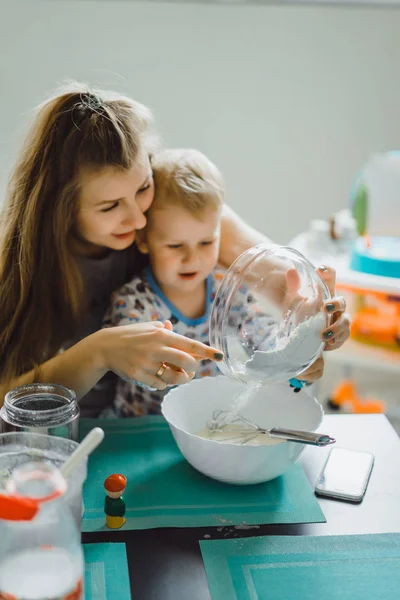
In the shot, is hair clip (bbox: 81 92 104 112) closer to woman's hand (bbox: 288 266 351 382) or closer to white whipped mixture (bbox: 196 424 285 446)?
woman's hand (bbox: 288 266 351 382)

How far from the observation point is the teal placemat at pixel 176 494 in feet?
3.38

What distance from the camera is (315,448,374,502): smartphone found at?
3.59 ft

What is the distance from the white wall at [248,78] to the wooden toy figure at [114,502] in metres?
1.54

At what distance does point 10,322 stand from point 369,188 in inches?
55.6

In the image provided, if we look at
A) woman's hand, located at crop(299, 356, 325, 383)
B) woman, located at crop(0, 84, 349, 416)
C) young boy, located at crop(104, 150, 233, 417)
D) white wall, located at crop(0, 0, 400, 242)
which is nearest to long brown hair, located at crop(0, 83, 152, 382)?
woman, located at crop(0, 84, 349, 416)

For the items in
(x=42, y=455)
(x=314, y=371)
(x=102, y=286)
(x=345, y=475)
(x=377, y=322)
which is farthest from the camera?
(x=377, y=322)

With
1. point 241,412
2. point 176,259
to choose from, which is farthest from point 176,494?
point 176,259

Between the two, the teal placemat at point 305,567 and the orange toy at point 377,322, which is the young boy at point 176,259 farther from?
the orange toy at point 377,322

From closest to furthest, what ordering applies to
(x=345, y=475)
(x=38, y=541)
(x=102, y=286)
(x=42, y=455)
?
(x=38, y=541) → (x=42, y=455) → (x=345, y=475) → (x=102, y=286)

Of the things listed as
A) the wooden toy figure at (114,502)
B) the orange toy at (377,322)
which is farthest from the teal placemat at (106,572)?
the orange toy at (377,322)

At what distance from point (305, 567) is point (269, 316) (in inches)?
14.9

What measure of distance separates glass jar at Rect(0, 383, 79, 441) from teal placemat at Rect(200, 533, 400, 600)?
25 centimetres

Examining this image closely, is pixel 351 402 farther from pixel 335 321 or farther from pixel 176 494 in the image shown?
pixel 176 494

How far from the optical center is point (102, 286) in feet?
5.01
